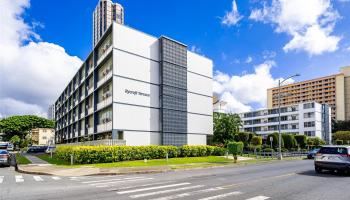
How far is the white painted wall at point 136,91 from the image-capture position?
114ft

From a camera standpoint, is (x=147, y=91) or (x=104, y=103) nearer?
(x=147, y=91)

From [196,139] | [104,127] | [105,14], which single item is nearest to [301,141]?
[196,139]

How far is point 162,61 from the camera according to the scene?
3922cm

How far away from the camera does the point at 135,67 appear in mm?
36875

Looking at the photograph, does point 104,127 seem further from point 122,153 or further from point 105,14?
point 105,14

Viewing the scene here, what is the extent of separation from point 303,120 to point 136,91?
84.3 m

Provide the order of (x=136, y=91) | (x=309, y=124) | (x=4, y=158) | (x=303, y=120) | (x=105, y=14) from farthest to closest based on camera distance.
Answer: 1. (x=105, y=14)
2. (x=303, y=120)
3. (x=309, y=124)
4. (x=136, y=91)
5. (x=4, y=158)

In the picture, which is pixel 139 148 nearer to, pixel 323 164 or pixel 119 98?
pixel 119 98

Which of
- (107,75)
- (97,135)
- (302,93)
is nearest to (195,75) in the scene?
(107,75)

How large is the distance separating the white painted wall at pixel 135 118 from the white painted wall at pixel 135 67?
376 cm

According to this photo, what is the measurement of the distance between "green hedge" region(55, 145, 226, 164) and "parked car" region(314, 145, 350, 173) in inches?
680

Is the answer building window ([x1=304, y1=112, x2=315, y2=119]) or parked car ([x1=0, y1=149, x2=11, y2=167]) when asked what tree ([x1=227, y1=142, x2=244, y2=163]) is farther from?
building window ([x1=304, y1=112, x2=315, y2=119])

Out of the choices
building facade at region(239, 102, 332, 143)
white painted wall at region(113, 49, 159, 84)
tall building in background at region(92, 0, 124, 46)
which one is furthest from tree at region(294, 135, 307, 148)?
tall building in background at region(92, 0, 124, 46)

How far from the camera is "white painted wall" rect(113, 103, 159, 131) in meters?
34.6
